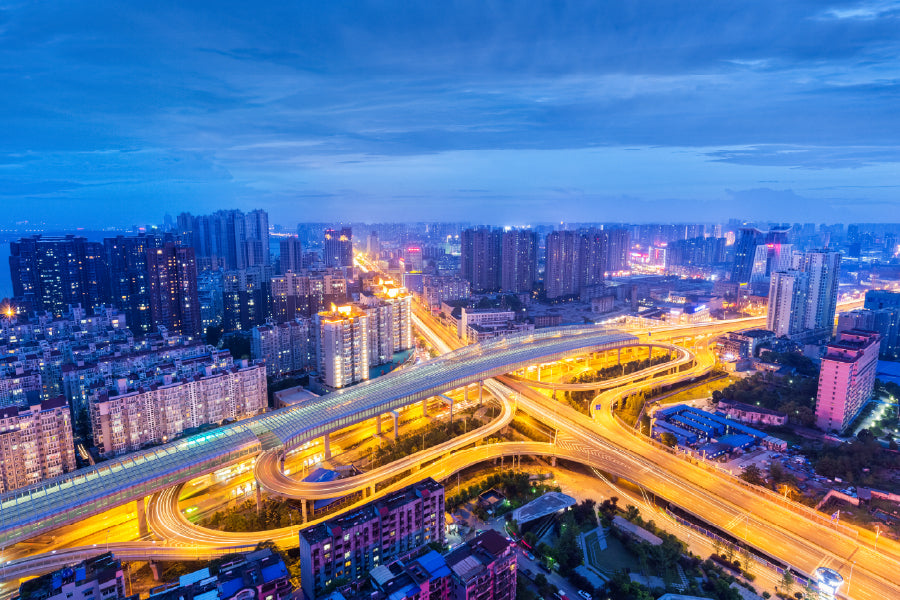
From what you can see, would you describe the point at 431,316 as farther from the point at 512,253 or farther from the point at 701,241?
the point at 701,241

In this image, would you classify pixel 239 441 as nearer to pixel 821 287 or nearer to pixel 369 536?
pixel 369 536

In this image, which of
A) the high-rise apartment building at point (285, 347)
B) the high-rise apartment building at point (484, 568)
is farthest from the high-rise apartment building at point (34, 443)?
the high-rise apartment building at point (484, 568)

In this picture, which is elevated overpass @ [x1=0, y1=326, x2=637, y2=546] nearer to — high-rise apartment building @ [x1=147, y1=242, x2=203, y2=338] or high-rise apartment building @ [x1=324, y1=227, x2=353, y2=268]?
high-rise apartment building @ [x1=147, y1=242, x2=203, y2=338]

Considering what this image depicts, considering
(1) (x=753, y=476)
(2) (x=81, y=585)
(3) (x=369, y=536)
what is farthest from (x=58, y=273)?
(1) (x=753, y=476)

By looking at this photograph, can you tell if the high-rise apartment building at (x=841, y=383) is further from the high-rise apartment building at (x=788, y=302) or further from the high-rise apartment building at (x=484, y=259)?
the high-rise apartment building at (x=484, y=259)

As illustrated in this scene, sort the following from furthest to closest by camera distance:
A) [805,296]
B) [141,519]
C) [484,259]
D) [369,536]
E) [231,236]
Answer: [231,236]
[484,259]
[805,296]
[141,519]
[369,536]

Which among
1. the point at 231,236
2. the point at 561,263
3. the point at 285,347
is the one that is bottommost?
the point at 285,347

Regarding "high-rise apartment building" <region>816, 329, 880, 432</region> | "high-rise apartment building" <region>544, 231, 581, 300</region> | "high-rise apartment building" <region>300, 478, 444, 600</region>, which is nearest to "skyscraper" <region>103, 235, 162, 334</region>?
"high-rise apartment building" <region>300, 478, 444, 600</region>
